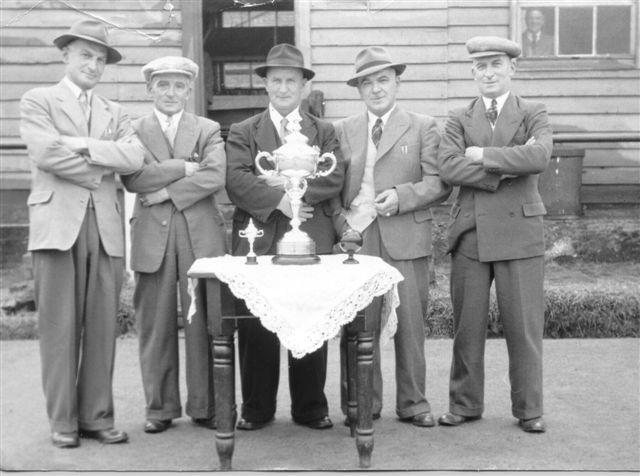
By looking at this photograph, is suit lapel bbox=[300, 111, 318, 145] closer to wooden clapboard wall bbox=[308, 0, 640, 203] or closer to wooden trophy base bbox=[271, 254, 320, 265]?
wooden trophy base bbox=[271, 254, 320, 265]

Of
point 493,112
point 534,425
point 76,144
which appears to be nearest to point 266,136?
point 76,144

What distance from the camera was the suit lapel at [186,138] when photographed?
478 centimetres

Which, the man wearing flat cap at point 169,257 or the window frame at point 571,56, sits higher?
the window frame at point 571,56

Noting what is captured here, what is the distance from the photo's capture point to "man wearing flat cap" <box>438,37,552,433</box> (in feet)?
15.1

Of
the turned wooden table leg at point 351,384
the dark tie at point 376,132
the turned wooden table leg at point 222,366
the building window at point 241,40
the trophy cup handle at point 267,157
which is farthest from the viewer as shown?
the building window at point 241,40

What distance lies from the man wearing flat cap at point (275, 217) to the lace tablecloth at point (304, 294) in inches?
29.0

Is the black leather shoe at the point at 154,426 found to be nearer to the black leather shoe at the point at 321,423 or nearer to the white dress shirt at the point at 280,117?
the black leather shoe at the point at 321,423

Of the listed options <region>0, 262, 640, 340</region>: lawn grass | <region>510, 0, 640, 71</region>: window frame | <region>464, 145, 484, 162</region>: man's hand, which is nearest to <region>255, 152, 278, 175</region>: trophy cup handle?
<region>464, 145, 484, 162</region>: man's hand

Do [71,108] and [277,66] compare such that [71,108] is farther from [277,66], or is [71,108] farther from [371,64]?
[371,64]

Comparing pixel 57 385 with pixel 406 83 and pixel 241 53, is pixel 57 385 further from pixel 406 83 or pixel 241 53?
pixel 241 53

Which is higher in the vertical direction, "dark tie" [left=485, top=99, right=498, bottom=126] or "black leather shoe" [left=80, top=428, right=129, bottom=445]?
"dark tie" [left=485, top=99, right=498, bottom=126]

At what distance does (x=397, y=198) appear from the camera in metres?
4.67

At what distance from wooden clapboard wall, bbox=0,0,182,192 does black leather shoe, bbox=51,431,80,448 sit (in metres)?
3.97

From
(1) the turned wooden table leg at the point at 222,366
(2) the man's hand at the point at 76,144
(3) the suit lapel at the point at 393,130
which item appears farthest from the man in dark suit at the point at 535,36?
(1) the turned wooden table leg at the point at 222,366
